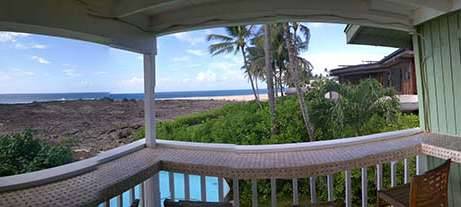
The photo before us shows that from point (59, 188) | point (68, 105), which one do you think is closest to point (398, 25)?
point (59, 188)

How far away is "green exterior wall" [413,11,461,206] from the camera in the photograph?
258 centimetres

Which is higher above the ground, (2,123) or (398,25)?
(398,25)

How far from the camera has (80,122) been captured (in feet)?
9.75

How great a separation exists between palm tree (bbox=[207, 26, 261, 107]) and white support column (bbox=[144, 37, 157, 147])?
453 inches

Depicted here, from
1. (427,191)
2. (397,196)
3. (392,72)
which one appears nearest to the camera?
(427,191)

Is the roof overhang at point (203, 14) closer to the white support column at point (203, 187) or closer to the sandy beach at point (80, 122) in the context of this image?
the sandy beach at point (80, 122)

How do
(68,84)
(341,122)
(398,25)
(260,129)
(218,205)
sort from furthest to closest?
1. (260,129)
2. (341,122)
3. (68,84)
4. (398,25)
5. (218,205)

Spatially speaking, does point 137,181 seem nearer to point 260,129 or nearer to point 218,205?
point 218,205

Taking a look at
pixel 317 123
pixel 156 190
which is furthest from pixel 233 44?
pixel 156 190

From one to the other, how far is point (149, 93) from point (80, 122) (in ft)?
2.65

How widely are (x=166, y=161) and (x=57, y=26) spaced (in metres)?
1.14

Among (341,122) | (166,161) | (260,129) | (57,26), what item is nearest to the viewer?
(57,26)

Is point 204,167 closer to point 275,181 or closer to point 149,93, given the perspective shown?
point 275,181

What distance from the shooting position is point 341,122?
8320mm
